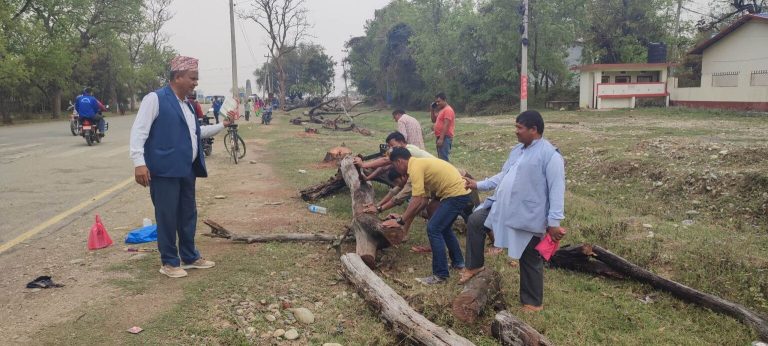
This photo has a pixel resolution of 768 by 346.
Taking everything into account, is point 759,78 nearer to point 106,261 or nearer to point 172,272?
point 172,272

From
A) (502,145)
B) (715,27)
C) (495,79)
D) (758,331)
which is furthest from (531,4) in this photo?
(758,331)

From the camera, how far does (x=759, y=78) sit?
73.9ft

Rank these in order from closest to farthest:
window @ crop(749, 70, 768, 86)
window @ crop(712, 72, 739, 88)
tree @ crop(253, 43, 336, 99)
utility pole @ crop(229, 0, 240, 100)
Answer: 1. window @ crop(749, 70, 768, 86)
2. window @ crop(712, 72, 739, 88)
3. utility pole @ crop(229, 0, 240, 100)
4. tree @ crop(253, 43, 336, 99)

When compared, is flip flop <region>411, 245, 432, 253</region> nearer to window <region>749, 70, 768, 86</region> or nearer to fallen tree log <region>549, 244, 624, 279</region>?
fallen tree log <region>549, 244, 624, 279</region>

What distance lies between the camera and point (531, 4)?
32375mm

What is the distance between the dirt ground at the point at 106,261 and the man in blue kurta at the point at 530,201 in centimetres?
262

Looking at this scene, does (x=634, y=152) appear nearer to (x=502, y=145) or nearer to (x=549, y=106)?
(x=502, y=145)

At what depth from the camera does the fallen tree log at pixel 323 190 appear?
819cm

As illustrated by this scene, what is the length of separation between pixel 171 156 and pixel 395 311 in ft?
7.28

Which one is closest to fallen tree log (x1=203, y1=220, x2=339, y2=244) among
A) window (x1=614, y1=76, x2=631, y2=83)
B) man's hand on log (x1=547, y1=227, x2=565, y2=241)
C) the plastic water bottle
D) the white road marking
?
the plastic water bottle

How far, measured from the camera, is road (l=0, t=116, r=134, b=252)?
6.54 metres

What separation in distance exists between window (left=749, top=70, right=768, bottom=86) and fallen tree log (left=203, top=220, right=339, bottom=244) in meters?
23.6

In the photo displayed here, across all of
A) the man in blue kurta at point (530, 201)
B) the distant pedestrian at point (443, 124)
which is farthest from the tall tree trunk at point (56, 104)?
the man in blue kurta at point (530, 201)

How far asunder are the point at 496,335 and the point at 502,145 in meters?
11.1
